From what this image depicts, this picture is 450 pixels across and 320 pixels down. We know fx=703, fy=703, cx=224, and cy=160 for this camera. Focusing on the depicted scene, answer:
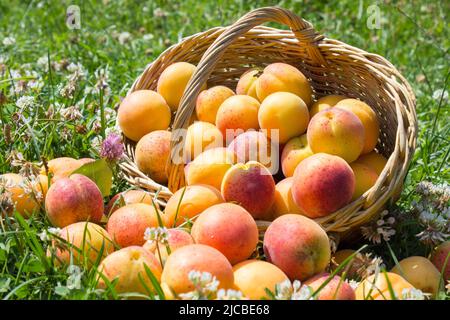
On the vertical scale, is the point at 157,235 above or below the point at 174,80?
below

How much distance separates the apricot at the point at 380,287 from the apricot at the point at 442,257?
10.4 inches

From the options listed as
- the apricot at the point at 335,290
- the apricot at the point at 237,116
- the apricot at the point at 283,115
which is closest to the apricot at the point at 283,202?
the apricot at the point at 283,115

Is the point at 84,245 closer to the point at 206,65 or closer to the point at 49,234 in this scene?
the point at 49,234

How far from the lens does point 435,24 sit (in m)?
4.48

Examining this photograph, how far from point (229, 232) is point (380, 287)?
1.29 feet

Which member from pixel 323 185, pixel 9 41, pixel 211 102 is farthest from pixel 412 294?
pixel 9 41

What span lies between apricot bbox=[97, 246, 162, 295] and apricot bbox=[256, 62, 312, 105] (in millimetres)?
896

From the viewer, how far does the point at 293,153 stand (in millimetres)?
2203

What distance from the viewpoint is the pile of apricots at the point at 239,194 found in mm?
1669

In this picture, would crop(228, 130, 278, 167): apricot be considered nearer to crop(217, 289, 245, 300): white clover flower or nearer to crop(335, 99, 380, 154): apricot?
crop(335, 99, 380, 154): apricot

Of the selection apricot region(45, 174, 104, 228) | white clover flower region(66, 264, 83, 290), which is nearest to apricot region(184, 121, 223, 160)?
apricot region(45, 174, 104, 228)

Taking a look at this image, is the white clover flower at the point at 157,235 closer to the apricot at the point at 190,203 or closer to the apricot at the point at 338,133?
the apricot at the point at 190,203
